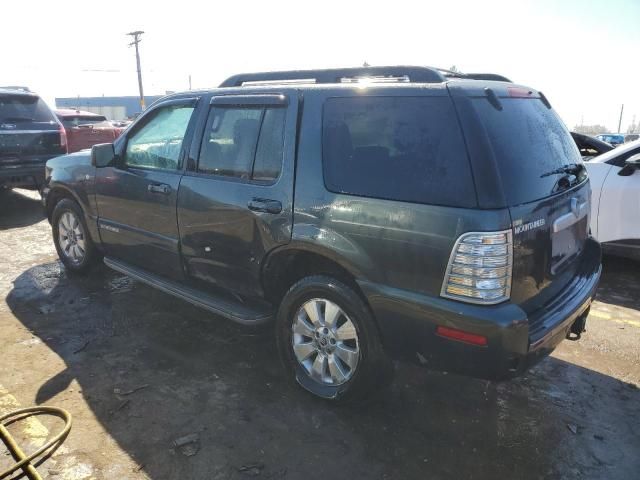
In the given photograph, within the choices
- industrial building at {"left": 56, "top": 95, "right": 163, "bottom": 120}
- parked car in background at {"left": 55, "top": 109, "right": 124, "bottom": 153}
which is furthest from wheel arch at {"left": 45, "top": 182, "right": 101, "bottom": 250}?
industrial building at {"left": 56, "top": 95, "right": 163, "bottom": 120}

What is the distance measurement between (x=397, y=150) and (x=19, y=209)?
824 cm

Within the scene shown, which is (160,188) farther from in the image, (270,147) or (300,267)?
(300,267)

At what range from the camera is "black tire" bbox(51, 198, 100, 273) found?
4.98 metres

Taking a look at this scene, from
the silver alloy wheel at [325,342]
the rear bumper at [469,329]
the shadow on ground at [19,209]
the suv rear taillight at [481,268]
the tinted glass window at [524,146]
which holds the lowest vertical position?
the shadow on ground at [19,209]

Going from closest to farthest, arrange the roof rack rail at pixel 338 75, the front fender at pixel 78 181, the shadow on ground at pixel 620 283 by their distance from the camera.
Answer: the roof rack rail at pixel 338 75 → the front fender at pixel 78 181 → the shadow on ground at pixel 620 283

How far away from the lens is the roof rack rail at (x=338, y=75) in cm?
282

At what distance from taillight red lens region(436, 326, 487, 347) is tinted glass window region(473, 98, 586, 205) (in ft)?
2.18

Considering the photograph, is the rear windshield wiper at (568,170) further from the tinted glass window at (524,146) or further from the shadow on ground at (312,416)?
the shadow on ground at (312,416)

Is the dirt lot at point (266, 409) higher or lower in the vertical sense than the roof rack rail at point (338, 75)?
lower

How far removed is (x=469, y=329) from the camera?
8.02ft

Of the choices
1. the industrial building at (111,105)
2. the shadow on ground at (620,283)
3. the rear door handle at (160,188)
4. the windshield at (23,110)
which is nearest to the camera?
the rear door handle at (160,188)

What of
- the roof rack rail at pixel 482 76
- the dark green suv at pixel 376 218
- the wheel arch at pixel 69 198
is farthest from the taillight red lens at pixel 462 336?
the wheel arch at pixel 69 198

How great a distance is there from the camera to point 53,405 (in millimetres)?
3105

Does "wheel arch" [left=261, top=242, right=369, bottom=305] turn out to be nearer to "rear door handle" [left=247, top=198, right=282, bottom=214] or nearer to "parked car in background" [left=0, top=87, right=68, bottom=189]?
"rear door handle" [left=247, top=198, right=282, bottom=214]
